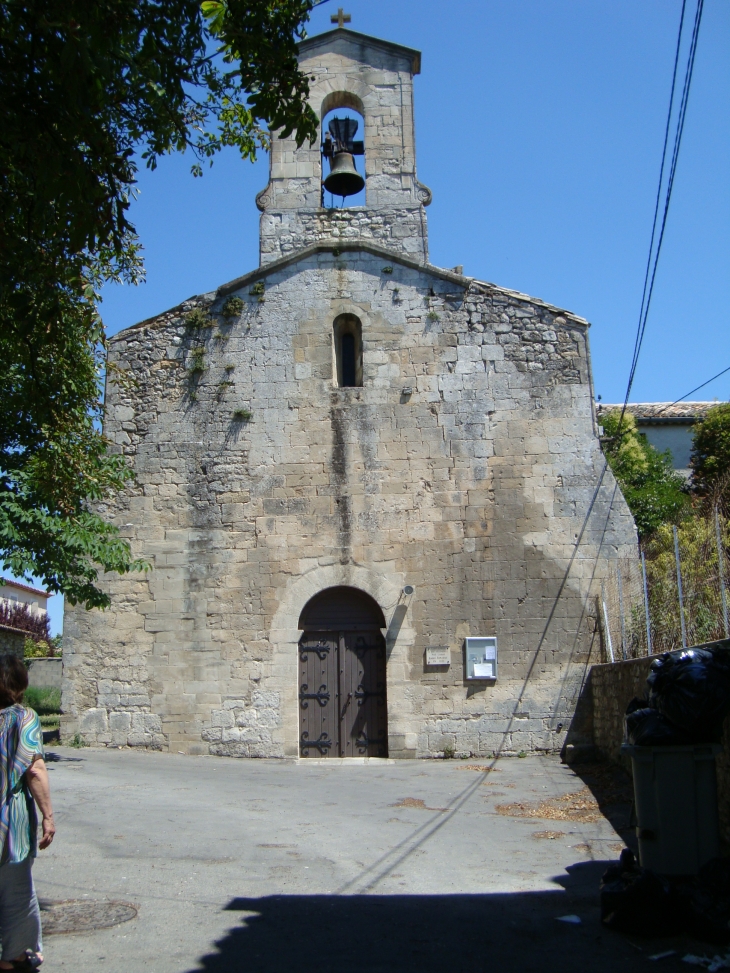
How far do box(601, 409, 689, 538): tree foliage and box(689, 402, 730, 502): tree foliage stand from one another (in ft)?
2.10

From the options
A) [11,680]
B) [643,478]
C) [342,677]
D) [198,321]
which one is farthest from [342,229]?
[643,478]

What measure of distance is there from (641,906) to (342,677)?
7803 mm

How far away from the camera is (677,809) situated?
4680 millimetres

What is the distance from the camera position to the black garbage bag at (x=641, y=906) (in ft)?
14.0

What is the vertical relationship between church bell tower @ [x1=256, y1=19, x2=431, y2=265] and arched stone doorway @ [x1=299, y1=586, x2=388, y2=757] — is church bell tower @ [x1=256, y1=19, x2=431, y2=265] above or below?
above

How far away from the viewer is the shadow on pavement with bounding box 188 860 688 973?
3.95 meters

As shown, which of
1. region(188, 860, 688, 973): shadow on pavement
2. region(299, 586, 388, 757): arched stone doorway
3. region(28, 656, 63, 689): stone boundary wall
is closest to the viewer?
region(188, 860, 688, 973): shadow on pavement

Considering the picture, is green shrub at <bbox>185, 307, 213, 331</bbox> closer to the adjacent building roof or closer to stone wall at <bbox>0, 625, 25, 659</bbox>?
stone wall at <bbox>0, 625, 25, 659</bbox>

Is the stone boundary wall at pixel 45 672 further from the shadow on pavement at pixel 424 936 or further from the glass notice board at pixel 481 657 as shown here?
the shadow on pavement at pixel 424 936

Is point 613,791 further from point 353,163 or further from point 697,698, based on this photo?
point 353,163

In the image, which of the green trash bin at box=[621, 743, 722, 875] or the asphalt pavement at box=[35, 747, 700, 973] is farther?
the green trash bin at box=[621, 743, 722, 875]

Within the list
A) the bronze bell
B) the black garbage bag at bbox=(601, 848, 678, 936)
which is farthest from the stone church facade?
the black garbage bag at bbox=(601, 848, 678, 936)

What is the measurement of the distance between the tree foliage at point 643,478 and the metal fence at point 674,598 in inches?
341

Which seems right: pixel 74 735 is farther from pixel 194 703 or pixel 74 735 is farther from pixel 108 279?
pixel 108 279
